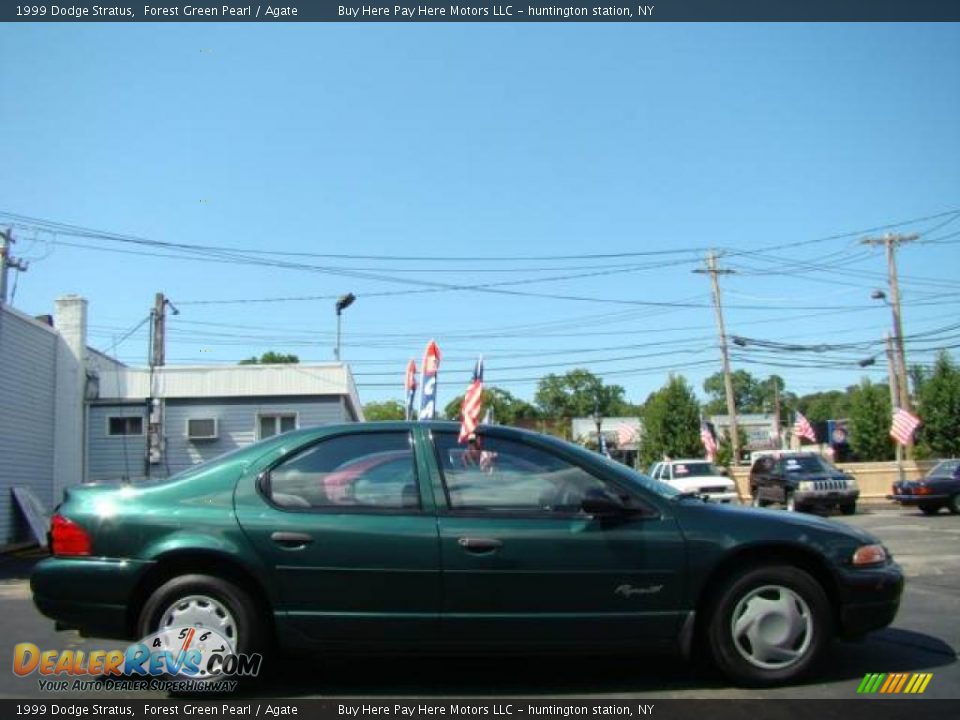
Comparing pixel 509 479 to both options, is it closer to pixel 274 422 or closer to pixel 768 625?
pixel 768 625

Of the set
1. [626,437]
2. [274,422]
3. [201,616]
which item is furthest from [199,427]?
[626,437]

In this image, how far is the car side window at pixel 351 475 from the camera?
4.64 metres

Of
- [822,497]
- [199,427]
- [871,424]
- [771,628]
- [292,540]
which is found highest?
[199,427]

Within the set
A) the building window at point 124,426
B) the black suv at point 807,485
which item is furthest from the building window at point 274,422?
the black suv at point 807,485

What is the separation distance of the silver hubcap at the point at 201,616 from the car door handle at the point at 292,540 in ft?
1.46

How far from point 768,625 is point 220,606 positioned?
9.63 feet

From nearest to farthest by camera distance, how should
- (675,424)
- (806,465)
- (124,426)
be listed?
1. (806,465)
2. (124,426)
3. (675,424)

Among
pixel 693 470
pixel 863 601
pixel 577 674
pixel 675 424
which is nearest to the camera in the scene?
pixel 863 601

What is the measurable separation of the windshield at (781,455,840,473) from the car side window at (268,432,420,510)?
20.3 meters

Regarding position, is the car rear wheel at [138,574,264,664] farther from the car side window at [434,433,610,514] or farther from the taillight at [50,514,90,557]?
the car side window at [434,433,610,514]

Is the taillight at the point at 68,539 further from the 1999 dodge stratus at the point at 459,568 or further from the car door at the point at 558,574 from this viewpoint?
the car door at the point at 558,574

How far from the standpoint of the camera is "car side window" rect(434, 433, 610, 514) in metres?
4.62

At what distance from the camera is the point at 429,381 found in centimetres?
1445
